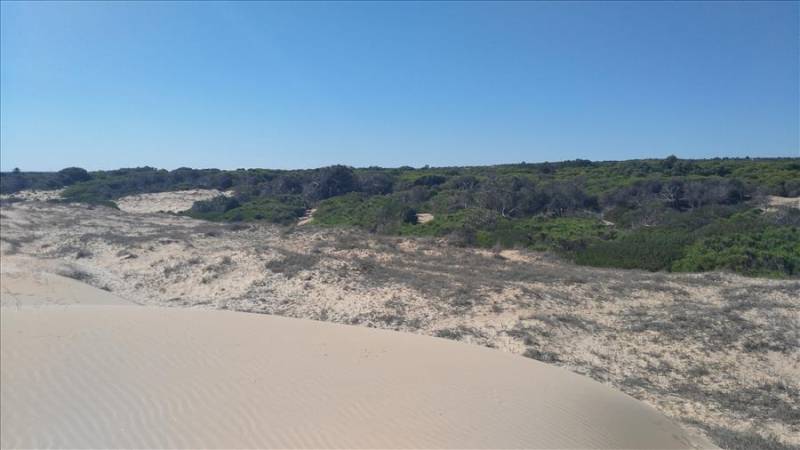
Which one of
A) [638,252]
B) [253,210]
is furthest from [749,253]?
[253,210]

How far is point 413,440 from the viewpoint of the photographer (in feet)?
19.1

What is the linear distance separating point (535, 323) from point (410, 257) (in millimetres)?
7770

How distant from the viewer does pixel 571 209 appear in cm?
2848

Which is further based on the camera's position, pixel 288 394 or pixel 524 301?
pixel 524 301

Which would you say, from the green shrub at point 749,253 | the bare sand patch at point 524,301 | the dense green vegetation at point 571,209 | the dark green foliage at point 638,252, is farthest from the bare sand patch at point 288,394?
the dense green vegetation at point 571,209

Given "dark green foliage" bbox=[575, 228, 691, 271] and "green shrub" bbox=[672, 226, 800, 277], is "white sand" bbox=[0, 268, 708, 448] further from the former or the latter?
"green shrub" bbox=[672, 226, 800, 277]

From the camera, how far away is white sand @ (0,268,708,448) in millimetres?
6000

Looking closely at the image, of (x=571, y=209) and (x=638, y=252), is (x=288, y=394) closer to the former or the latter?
(x=638, y=252)

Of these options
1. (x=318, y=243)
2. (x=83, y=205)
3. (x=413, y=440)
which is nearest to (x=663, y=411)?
(x=413, y=440)

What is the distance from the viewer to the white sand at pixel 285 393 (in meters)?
6.00

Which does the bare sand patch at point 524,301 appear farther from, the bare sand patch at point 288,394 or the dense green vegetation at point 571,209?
the dense green vegetation at point 571,209

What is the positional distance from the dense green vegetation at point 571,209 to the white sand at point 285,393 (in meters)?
10.5

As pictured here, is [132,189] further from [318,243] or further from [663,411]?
[663,411]

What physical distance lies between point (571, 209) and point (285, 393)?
2399 cm
